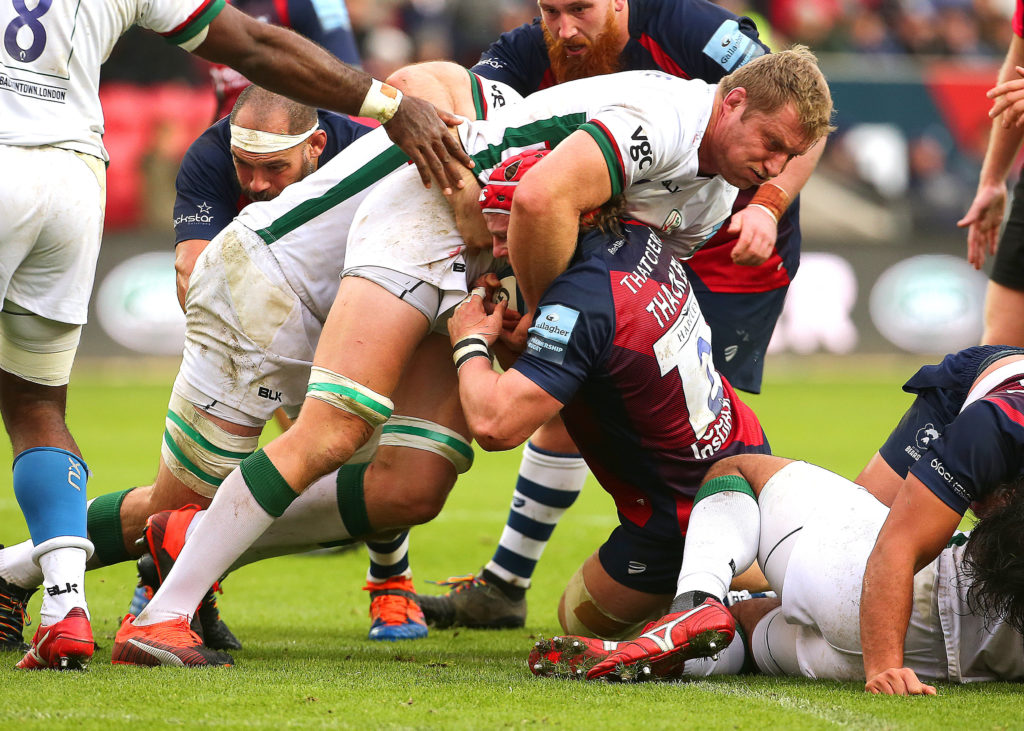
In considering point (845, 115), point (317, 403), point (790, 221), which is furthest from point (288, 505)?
point (845, 115)

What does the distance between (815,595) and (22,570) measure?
224 centimetres

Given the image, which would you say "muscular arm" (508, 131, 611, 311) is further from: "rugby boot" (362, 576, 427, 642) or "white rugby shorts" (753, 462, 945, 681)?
"rugby boot" (362, 576, 427, 642)

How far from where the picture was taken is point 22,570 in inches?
142

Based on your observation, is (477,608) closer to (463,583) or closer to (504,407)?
(463,583)

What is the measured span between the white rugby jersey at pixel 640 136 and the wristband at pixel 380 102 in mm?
266

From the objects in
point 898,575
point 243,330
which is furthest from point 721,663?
point 243,330

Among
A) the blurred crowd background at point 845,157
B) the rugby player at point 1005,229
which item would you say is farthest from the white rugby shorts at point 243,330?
the blurred crowd background at point 845,157

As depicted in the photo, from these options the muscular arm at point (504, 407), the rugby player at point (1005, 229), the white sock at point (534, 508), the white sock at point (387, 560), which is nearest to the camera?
the muscular arm at point (504, 407)

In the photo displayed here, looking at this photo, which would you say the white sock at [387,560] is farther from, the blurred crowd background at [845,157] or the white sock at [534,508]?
the blurred crowd background at [845,157]

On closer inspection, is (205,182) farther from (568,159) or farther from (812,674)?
(812,674)

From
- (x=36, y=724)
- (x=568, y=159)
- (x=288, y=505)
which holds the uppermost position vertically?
(x=568, y=159)

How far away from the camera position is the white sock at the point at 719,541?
3283 millimetres

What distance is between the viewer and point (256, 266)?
3.77 meters

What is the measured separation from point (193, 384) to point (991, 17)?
1487cm
